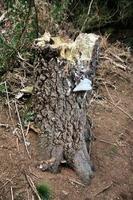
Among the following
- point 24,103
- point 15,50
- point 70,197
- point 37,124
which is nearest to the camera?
point 70,197

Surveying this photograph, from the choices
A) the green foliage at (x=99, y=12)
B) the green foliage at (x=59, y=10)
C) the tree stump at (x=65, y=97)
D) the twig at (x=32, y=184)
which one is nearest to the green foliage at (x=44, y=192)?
the twig at (x=32, y=184)

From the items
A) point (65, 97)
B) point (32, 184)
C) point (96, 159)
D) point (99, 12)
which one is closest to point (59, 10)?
point (99, 12)

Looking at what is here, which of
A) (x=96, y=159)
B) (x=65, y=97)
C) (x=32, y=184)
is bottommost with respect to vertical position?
(x=96, y=159)

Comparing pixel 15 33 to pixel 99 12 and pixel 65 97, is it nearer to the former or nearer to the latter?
A: pixel 65 97

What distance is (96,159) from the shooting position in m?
4.23

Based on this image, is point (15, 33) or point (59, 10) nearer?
point (15, 33)

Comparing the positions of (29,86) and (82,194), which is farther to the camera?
(29,86)

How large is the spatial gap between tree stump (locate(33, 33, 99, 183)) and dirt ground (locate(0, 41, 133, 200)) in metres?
0.10

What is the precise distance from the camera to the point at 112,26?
620 centimetres

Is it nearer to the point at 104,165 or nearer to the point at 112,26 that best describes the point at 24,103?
the point at 104,165

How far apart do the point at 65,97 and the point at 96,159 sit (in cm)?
67

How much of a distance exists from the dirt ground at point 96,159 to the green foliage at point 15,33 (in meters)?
0.55

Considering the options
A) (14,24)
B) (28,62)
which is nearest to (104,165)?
(28,62)

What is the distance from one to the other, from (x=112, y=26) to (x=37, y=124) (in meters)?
2.48
